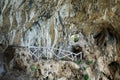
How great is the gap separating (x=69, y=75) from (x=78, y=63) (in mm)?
565

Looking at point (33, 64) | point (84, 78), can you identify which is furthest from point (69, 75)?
point (33, 64)

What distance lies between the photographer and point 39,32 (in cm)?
1164

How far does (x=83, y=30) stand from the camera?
10695 millimetres

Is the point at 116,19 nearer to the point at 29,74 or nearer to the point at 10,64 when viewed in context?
the point at 29,74

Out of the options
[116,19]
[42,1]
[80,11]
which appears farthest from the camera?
[42,1]

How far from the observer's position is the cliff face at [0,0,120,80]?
33.2 ft

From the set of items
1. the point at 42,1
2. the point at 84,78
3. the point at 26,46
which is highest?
the point at 42,1

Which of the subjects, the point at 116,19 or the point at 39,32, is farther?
the point at 39,32

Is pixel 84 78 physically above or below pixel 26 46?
below

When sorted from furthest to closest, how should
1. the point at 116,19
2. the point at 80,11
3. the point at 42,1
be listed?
the point at 42,1
the point at 80,11
the point at 116,19

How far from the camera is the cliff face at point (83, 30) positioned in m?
10.1

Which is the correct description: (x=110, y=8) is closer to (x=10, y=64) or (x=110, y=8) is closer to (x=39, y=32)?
(x=39, y=32)

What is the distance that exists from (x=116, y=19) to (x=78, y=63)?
199cm

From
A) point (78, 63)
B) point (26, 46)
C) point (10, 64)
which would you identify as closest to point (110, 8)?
point (78, 63)
